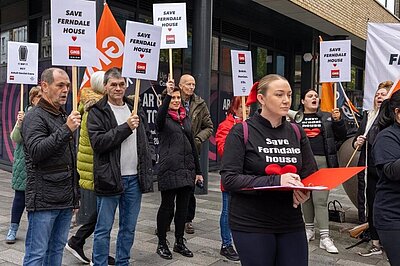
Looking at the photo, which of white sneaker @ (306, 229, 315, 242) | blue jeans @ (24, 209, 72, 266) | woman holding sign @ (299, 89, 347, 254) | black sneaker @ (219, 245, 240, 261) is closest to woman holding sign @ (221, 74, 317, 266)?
blue jeans @ (24, 209, 72, 266)

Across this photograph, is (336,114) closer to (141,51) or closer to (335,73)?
(335,73)

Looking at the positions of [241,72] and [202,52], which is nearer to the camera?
[241,72]

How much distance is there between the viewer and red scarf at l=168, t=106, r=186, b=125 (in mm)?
4860

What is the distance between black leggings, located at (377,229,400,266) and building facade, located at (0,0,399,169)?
15.9 feet

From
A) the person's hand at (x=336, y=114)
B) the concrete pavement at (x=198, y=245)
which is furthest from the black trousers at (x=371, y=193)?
the person's hand at (x=336, y=114)

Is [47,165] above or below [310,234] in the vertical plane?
above

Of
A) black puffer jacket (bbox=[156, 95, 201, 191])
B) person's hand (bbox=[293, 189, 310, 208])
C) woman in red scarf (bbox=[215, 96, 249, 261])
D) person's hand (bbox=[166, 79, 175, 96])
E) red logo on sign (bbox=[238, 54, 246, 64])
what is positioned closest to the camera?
person's hand (bbox=[293, 189, 310, 208])

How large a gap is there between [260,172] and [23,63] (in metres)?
4.32

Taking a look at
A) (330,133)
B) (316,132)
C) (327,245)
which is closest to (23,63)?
(316,132)

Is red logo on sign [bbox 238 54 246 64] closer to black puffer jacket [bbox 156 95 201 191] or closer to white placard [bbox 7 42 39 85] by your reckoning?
black puffer jacket [bbox 156 95 201 191]

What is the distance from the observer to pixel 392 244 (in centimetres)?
293

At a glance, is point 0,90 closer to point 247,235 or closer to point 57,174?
point 57,174

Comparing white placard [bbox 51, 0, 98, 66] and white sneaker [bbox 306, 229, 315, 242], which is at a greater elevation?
white placard [bbox 51, 0, 98, 66]

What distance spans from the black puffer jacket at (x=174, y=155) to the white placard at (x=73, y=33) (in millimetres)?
1162
